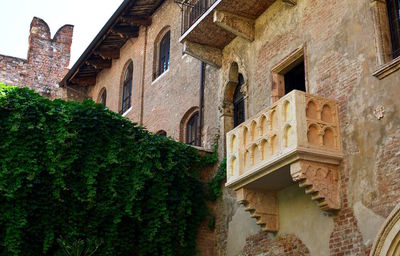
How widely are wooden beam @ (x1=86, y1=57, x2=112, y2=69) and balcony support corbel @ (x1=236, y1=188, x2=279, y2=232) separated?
11023mm

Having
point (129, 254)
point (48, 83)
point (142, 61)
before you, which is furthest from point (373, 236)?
point (48, 83)

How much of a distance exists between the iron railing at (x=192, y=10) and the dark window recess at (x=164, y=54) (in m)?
2.67

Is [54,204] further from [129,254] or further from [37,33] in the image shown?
[37,33]

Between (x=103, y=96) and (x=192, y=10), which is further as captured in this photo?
(x=103, y=96)

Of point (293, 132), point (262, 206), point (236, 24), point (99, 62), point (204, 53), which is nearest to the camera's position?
point (293, 132)

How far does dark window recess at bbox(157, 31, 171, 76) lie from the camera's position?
1786cm

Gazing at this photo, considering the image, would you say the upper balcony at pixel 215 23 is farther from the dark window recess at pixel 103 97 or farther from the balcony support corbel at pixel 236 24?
the dark window recess at pixel 103 97

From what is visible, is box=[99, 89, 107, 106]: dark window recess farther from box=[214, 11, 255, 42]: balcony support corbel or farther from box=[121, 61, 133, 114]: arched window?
box=[214, 11, 255, 42]: balcony support corbel

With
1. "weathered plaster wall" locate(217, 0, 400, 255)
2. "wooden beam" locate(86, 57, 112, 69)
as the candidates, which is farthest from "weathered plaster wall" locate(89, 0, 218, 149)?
"weathered plaster wall" locate(217, 0, 400, 255)

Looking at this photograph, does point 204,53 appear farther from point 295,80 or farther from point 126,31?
point 126,31

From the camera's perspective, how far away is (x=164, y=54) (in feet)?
59.5

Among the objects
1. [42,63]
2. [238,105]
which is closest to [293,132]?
[238,105]

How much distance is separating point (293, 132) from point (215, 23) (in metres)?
4.11

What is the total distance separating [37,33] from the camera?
2702 cm
